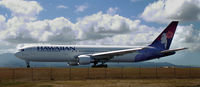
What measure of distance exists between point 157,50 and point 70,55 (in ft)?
58.5

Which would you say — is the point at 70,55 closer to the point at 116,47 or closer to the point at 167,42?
the point at 116,47

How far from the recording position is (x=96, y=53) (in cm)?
5094

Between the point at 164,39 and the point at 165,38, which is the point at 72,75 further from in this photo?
the point at 165,38

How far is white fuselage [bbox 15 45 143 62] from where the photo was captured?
151 feet

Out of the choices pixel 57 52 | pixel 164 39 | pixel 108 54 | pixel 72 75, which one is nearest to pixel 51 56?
pixel 57 52

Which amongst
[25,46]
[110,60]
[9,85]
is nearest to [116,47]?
[110,60]

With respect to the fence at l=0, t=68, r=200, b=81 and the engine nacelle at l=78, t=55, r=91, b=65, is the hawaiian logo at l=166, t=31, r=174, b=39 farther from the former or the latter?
the engine nacelle at l=78, t=55, r=91, b=65

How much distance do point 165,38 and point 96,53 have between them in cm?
1528

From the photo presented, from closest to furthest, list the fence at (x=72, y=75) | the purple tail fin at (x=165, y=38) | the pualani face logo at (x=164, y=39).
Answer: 1. the fence at (x=72, y=75)
2. the purple tail fin at (x=165, y=38)
3. the pualani face logo at (x=164, y=39)

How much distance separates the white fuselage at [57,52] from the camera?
46.1 metres

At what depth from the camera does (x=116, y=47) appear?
53500 millimetres

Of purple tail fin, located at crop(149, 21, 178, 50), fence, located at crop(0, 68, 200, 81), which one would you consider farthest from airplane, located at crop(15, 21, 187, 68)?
fence, located at crop(0, 68, 200, 81)

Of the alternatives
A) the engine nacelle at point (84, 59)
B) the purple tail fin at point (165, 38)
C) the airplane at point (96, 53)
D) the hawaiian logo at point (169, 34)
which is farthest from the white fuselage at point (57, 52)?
the hawaiian logo at point (169, 34)

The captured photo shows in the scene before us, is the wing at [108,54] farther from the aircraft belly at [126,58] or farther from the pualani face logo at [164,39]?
the pualani face logo at [164,39]
